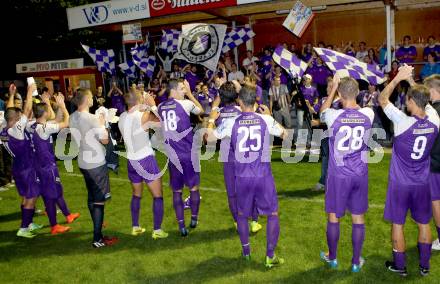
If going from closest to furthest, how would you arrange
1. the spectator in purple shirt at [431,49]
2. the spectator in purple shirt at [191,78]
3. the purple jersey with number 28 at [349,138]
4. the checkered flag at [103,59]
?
the purple jersey with number 28 at [349,138] < the spectator in purple shirt at [431,49] < the spectator in purple shirt at [191,78] < the checkered flag at [103,59]

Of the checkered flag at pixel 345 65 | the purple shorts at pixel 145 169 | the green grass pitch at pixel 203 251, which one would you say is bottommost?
the green grass pitch at pixel 203 251

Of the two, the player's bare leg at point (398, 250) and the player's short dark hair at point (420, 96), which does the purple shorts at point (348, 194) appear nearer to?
the player's bare leg at point (398, 250)

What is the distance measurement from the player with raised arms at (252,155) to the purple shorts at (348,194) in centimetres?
77

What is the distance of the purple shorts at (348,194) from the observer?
5.30 metres

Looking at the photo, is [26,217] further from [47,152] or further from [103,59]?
[103,59]

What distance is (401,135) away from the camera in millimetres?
5027

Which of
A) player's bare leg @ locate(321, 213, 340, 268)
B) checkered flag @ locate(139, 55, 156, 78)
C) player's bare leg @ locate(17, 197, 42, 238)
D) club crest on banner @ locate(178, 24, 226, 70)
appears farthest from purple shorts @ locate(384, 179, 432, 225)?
checkered flag @ locate(139, 55, 156, 78)

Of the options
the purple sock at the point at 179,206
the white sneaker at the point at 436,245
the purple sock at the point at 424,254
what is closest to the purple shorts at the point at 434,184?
the purple sock at the point at 424,254

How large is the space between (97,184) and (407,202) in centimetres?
428

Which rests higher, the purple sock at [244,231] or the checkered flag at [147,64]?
the checkered flag at [147,64]

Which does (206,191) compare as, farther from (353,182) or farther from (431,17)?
(431,17)

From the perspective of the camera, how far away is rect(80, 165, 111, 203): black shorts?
261 inches

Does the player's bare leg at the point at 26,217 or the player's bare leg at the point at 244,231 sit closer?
the player's bare leg at the point at 244,231

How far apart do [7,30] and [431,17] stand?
1007 inches
